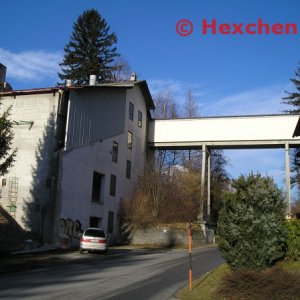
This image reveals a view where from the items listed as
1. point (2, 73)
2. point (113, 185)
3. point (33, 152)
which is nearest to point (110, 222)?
point (113, 185)

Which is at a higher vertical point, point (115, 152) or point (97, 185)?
point (115, 152)

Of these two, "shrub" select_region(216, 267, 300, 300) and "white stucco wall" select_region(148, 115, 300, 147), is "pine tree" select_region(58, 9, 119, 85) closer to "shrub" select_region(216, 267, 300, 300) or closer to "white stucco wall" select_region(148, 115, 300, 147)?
"white stucco wall" select_region(148, 115, 300, 147)

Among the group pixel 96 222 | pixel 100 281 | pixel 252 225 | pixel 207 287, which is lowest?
pixel 100 281

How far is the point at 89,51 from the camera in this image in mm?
58500

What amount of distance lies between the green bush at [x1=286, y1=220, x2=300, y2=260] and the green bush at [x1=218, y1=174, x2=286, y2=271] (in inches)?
42.0

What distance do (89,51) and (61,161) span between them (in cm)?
2950

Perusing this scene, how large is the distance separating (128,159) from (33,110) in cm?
1276

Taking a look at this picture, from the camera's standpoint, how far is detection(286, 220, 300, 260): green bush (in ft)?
52.3

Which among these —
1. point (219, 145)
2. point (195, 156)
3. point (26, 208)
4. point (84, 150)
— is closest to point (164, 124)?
point (219, 145)

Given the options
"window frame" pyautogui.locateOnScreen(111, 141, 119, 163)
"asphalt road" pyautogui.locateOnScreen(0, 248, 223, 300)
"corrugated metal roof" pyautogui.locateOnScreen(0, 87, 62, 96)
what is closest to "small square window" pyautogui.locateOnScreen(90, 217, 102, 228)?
"window frame" pyautogui.locateOnScreen(111, 141, 119, 163)

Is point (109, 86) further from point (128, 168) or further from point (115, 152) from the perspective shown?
point (128, 168)

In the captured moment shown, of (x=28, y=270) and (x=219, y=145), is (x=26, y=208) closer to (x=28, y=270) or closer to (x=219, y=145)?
(x=28, y=270)

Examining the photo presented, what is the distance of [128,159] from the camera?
145 feet

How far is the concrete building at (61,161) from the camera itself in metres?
31.9
